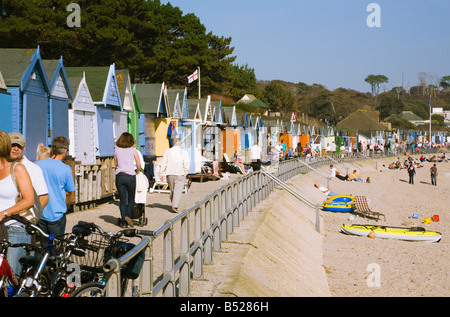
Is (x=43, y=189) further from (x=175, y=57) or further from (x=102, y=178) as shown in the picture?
(x=175, y=57)

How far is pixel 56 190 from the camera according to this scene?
22.0ft

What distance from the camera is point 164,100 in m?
23.3

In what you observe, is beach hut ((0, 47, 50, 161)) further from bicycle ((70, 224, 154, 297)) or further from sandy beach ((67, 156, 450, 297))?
bicycle ((70, 224, 154, 297))

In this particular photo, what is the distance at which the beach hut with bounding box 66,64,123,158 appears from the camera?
1723 centimetres

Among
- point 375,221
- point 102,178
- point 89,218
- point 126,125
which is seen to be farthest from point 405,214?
point 89,218

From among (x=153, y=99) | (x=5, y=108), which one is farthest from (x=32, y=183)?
(x=153, y=99)

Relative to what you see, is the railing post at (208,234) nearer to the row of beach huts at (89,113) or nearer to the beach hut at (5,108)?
the row of beach huts at (89,113)

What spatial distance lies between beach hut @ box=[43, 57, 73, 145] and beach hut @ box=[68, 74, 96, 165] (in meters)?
0.32

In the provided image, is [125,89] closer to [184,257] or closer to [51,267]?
[184,257]

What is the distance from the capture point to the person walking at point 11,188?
539cm

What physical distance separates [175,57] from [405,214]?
2669 centimetres

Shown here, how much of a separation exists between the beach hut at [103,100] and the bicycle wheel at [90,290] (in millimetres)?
12506

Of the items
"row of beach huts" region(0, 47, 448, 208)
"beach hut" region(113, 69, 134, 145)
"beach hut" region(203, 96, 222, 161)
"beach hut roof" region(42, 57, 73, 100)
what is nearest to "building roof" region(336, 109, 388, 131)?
"beach hut" region(203, 96, 222, 161)

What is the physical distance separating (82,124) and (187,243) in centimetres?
1005
